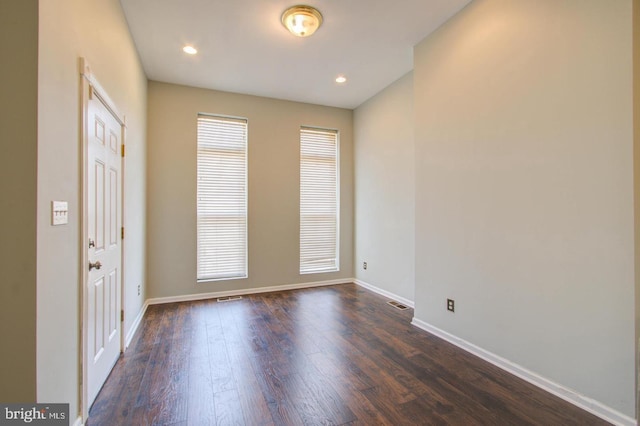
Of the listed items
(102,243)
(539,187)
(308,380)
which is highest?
(539,187)

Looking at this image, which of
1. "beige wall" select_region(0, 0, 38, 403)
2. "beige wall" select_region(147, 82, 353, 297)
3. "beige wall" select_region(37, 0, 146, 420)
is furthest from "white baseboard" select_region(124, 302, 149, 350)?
"beige wall" select_region(0, 0, 38, 403)

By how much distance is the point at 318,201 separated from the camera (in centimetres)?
499

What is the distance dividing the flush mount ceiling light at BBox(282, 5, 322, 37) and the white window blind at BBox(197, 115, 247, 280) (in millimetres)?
2009

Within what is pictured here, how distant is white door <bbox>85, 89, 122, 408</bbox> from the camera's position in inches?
73.7

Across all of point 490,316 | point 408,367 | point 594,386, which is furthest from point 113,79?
point 594,386

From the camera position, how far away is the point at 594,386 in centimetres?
179

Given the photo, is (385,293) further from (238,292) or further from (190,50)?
(190,50)

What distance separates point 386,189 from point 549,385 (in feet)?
9.26

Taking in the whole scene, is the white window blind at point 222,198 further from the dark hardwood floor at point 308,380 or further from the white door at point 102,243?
the white door at point 102,243

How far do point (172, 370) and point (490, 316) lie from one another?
8.63ft

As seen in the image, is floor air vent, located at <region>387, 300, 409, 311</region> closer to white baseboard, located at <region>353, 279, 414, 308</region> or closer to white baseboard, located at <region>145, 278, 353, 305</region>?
white baseboard, located at <region>353, 279, 414, 308</region>

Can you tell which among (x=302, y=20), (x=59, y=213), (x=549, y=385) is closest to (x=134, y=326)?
(x=59, y=213)

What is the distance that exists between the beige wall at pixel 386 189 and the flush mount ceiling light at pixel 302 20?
165 centimetres

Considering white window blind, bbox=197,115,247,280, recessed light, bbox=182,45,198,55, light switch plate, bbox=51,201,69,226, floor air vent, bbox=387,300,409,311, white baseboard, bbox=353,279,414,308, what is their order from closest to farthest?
light switch plate, bbox=51,201,69,226, recessed light, bbox=182,45,198,55, floor air vent, bbox=387,300,409,311, white baseboard, bbox=353,279,414,308, white window blind, bbox=197,115,247,280
